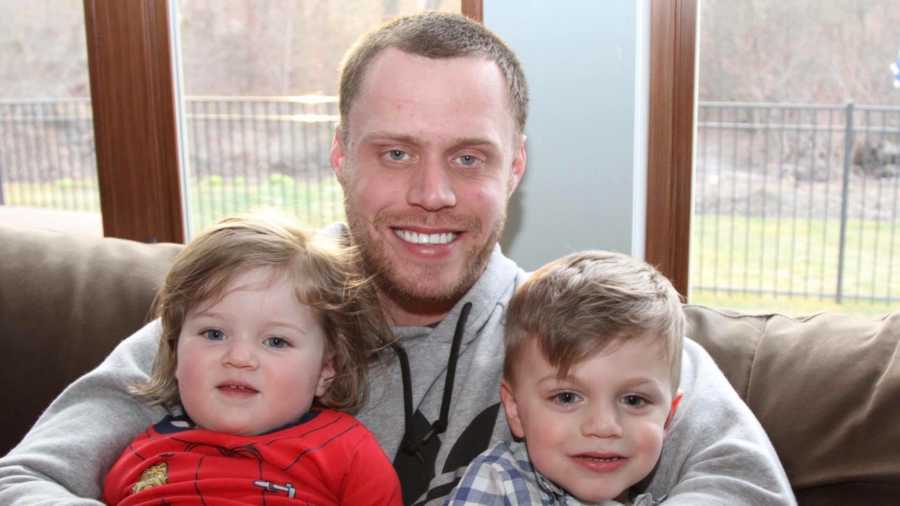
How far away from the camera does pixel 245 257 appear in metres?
1.56

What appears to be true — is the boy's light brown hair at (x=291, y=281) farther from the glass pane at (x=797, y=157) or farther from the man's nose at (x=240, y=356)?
the glass pane at (x=797, y=157)

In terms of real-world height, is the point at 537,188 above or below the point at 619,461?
above

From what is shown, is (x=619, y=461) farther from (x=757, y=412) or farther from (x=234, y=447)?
(x=234, y=447)

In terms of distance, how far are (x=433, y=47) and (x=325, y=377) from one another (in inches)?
24.6

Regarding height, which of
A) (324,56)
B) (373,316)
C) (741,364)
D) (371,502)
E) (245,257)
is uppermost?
(324,56)

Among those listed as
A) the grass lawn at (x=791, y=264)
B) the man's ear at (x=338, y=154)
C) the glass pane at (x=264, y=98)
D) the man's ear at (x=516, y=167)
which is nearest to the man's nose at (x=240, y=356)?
the man's ear at (x=338, y=154)

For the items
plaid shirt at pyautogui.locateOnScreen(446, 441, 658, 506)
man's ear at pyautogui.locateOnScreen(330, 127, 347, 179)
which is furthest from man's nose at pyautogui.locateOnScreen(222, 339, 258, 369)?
man's ear at pyautogui.locateOnScreen(330, 127, 347, 179)

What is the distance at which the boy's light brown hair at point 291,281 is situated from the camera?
1.57 m

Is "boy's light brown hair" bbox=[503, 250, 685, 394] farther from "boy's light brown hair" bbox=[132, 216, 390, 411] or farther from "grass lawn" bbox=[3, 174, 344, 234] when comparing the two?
"grass lawn" bbox=[3, 174, 344, 234]

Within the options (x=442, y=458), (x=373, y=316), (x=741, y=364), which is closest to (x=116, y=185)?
(x=373, y=316)

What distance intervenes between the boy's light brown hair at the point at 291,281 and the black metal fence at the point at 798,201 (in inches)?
49.2

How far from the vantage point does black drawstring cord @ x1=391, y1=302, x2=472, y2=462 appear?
1666 mm

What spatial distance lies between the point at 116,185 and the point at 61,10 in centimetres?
61

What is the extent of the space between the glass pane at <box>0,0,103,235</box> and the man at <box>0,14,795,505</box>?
5.22 ft
